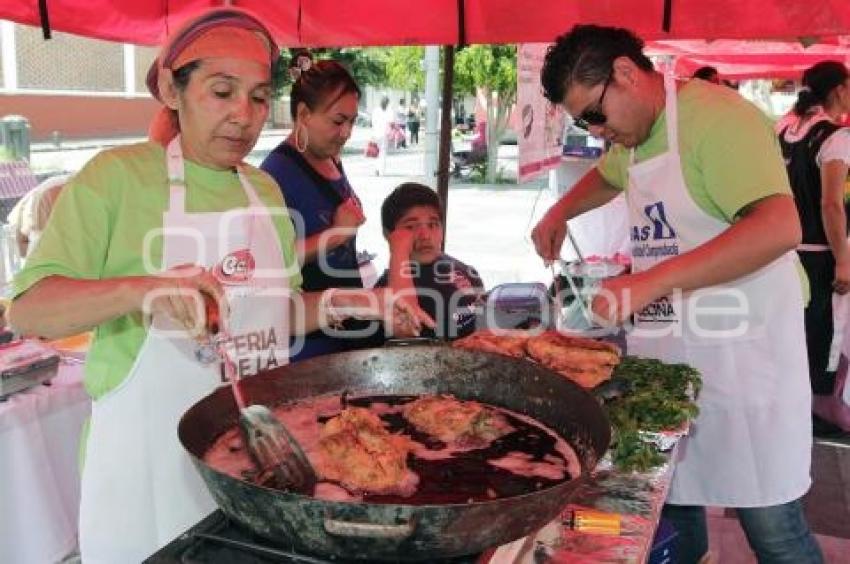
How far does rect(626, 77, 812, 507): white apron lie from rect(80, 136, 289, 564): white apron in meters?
1.35

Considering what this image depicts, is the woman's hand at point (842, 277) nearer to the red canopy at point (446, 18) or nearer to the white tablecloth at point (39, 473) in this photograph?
the red canopy at point (446, 18)

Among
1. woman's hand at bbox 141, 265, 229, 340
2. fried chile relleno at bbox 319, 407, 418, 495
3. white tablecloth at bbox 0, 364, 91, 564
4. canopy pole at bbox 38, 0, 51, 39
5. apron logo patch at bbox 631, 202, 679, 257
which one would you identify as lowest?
white tablecloth at bbox 0, 364, 91, 564

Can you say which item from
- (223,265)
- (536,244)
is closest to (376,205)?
(536,244)

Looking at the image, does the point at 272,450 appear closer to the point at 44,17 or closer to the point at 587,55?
the point at 587,55

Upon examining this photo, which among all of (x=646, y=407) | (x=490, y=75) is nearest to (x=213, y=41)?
(x=646, y=407)

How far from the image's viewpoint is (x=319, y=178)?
2.95m

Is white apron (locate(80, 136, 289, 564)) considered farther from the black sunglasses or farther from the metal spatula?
the black sunglasses

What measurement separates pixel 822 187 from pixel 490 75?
1126cm

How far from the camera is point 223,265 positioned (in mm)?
1875

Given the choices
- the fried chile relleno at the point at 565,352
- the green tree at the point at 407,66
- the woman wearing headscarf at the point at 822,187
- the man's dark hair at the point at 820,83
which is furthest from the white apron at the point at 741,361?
the green tree at the point at 407,66

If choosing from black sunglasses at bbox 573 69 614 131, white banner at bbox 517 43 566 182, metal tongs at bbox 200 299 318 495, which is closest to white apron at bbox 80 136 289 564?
metal tongs at bbox 200 299 318 495

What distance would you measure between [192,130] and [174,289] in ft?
1.65

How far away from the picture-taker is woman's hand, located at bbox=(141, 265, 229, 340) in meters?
1.46

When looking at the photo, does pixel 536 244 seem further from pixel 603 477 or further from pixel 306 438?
pixel 306 438
